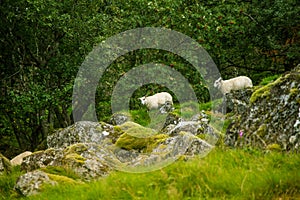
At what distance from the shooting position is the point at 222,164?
693 cm

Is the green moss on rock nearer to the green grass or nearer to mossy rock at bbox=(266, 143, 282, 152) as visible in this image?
mossy rock at bbox=(266, 143, 282, 152)

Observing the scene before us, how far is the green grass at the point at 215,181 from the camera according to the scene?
5895 mm

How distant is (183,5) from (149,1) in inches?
Result: 86.2

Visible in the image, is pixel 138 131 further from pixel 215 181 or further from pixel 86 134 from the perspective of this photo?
pixel 215 181

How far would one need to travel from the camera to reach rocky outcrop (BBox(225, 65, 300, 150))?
7.23 m

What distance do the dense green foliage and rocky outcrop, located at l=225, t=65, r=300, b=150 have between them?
1291 centimetres

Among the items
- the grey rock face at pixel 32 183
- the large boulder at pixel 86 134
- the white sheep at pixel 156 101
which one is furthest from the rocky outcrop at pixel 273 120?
the white sheep at pixel 156 101

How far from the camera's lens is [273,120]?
25.1 ft

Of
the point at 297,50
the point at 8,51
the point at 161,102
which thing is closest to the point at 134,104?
the point at 161,102

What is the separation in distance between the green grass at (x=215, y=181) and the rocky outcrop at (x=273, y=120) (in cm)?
46

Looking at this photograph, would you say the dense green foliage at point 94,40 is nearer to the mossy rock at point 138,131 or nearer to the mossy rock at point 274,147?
the mossy rock at point 138,131

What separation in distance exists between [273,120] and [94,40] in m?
14.5

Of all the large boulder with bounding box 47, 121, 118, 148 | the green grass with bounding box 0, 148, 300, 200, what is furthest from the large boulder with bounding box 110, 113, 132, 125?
the green grass with bounding box 0, 148, 300, 200

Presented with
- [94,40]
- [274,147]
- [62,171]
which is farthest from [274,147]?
[94,40]
